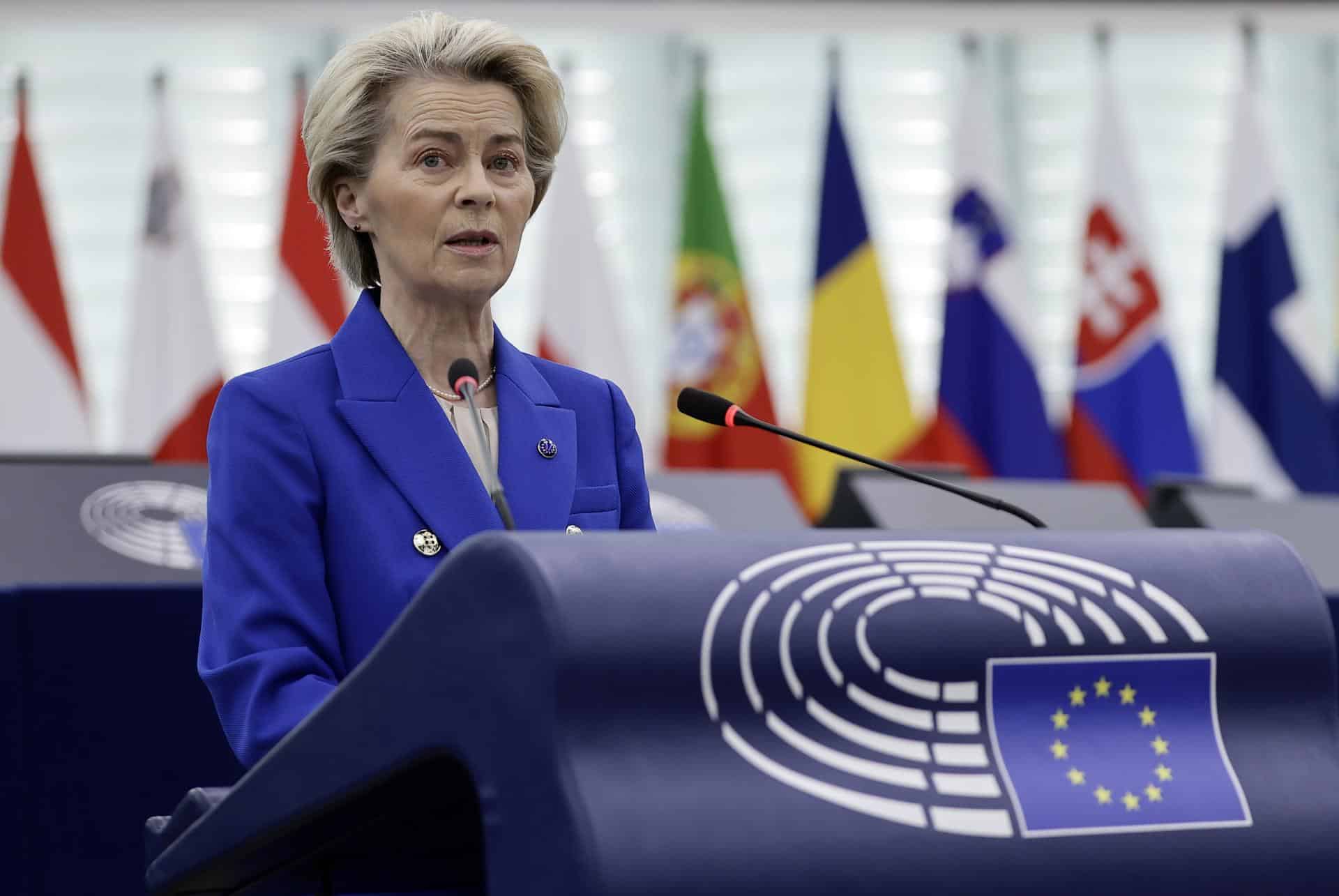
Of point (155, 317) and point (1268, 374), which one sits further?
point (1268, 374)

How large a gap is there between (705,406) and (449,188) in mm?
285

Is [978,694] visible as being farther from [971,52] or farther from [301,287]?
[971,52]

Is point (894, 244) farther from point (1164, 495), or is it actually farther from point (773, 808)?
point (773, 808)

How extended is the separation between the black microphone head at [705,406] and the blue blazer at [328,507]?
11cm

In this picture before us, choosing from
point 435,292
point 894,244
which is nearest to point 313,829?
point 435,292

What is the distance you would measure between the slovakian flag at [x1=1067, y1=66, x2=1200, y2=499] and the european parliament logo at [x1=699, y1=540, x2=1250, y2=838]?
5.30 metres

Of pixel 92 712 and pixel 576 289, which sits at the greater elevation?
pixel 576 289

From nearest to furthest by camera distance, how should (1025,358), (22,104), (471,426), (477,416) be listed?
1. (477,416)
2. (471,426)
3. (22,104)
4. (1025,358)

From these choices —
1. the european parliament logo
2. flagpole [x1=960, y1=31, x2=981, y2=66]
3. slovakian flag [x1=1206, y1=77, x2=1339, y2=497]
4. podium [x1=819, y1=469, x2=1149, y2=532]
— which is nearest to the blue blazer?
the european parliament logo

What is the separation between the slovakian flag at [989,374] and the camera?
6.11 metres

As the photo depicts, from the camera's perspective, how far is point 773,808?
880mm

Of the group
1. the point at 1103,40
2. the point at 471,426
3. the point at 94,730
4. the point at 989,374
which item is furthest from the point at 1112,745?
the point at 1103,40

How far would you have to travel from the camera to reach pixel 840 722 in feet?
3.00

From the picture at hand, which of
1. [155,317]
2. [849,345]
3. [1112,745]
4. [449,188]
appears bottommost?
[849,345]
